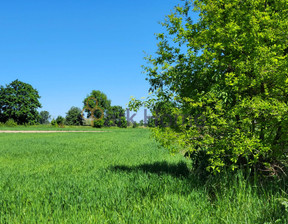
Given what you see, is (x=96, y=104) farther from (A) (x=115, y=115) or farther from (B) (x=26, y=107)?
(B) (x=26, y=107)

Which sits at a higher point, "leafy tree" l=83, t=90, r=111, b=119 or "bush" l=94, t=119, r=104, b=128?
"leafy tree" l=83, t=90, r=111, b=119

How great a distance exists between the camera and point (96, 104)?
3937 inches

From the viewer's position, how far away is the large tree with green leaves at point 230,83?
5684mm

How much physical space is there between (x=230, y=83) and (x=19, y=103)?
84.6 metres

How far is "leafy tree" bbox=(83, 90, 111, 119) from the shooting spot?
9975cm

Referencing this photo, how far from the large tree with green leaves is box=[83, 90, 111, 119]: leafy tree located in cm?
9198

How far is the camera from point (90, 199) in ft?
18.1

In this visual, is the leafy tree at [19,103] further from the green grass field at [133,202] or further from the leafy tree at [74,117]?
the green grass field at [133,202]

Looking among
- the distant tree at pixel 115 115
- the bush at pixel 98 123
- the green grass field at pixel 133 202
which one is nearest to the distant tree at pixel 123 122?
the distant tree at pixel 115 115

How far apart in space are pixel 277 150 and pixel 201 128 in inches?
77.4

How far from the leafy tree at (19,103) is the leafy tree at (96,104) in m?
21.8

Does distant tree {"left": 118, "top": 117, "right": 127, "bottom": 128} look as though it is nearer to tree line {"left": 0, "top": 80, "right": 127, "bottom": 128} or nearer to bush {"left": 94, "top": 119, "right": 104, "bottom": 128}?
tree line {"left": 0, "top": 80, "right": 127, "bottom": 128}

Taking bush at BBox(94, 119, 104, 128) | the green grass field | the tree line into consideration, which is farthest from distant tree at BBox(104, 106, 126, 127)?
the green grass field

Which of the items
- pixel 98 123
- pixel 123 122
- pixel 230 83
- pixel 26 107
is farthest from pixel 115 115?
pixel 230 83
